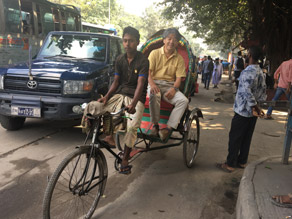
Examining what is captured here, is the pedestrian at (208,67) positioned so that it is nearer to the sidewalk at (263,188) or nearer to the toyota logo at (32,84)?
the sidewalk at (263,188)

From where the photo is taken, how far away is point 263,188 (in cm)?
304

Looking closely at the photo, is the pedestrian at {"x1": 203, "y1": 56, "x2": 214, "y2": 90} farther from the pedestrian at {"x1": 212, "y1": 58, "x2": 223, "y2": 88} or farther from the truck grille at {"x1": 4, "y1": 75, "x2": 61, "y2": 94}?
the truck grille at {"x1": 4, "y1": 75, "x2": 61, "y2": 94}

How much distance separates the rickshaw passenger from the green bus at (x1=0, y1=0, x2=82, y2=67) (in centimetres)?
610

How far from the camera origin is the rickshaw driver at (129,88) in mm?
2979

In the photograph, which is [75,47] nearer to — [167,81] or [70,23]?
[167,81]

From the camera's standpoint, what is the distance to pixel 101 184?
9.30 feet

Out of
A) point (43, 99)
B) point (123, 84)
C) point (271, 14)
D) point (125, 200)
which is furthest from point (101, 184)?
point (271, 14)

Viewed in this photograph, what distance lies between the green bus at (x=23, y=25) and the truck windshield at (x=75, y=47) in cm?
319

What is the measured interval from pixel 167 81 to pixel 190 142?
1.07 m

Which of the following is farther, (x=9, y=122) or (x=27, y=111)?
(x=9, y=122)

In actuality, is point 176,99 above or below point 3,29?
below

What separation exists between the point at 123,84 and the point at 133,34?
617 millimetres

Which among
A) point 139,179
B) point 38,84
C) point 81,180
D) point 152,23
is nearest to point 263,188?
point 139,179

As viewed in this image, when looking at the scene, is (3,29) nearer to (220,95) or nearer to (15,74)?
(15,74)
